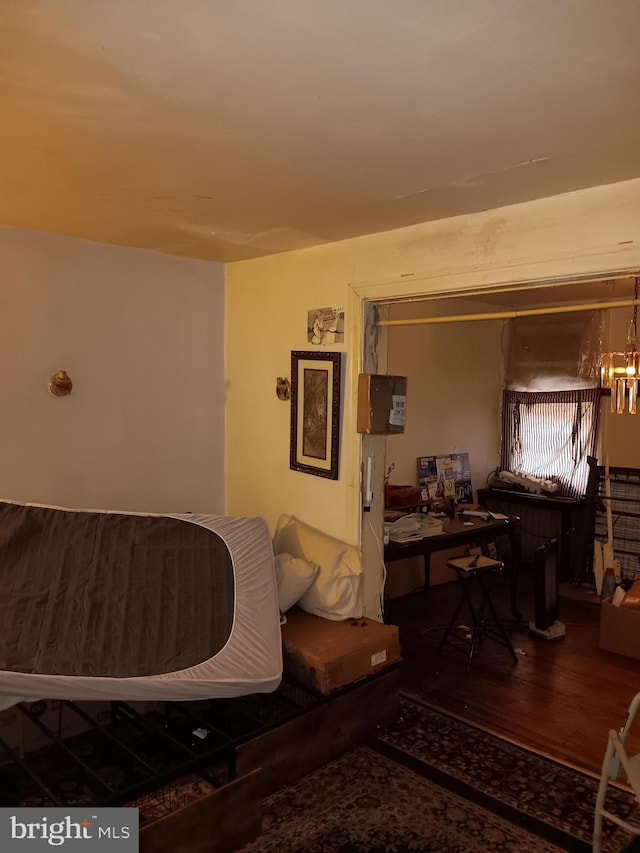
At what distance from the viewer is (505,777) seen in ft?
9.07

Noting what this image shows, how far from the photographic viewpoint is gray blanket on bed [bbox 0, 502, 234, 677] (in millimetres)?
2393

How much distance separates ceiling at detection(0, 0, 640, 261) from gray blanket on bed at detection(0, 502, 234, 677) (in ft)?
4.84

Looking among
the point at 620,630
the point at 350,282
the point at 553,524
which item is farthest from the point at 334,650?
the point at 553,524

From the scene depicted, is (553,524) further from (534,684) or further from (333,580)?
(333,580)

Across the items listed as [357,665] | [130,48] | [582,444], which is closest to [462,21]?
[130,48]

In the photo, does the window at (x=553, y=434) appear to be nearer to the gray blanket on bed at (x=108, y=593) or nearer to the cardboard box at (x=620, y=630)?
the cardboard box at (x=620, y=630)

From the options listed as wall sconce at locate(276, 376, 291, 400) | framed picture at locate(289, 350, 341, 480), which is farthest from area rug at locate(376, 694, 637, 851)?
wall sconce at locate(276, 376, 291, 400)

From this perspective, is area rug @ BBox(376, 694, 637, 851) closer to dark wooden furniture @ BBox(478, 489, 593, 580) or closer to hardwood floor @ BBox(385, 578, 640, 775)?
hardwood floor @ BBox(385, 578, 640, 775)

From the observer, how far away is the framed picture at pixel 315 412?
3387 mm

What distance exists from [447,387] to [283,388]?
247 cm

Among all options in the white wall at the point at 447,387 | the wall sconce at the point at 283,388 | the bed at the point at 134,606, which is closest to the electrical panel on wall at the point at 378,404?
the wall sconce at the point at 283,388

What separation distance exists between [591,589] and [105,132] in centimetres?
507

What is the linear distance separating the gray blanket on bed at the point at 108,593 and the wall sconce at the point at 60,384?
2.23ft

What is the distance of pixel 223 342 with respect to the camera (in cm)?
414
